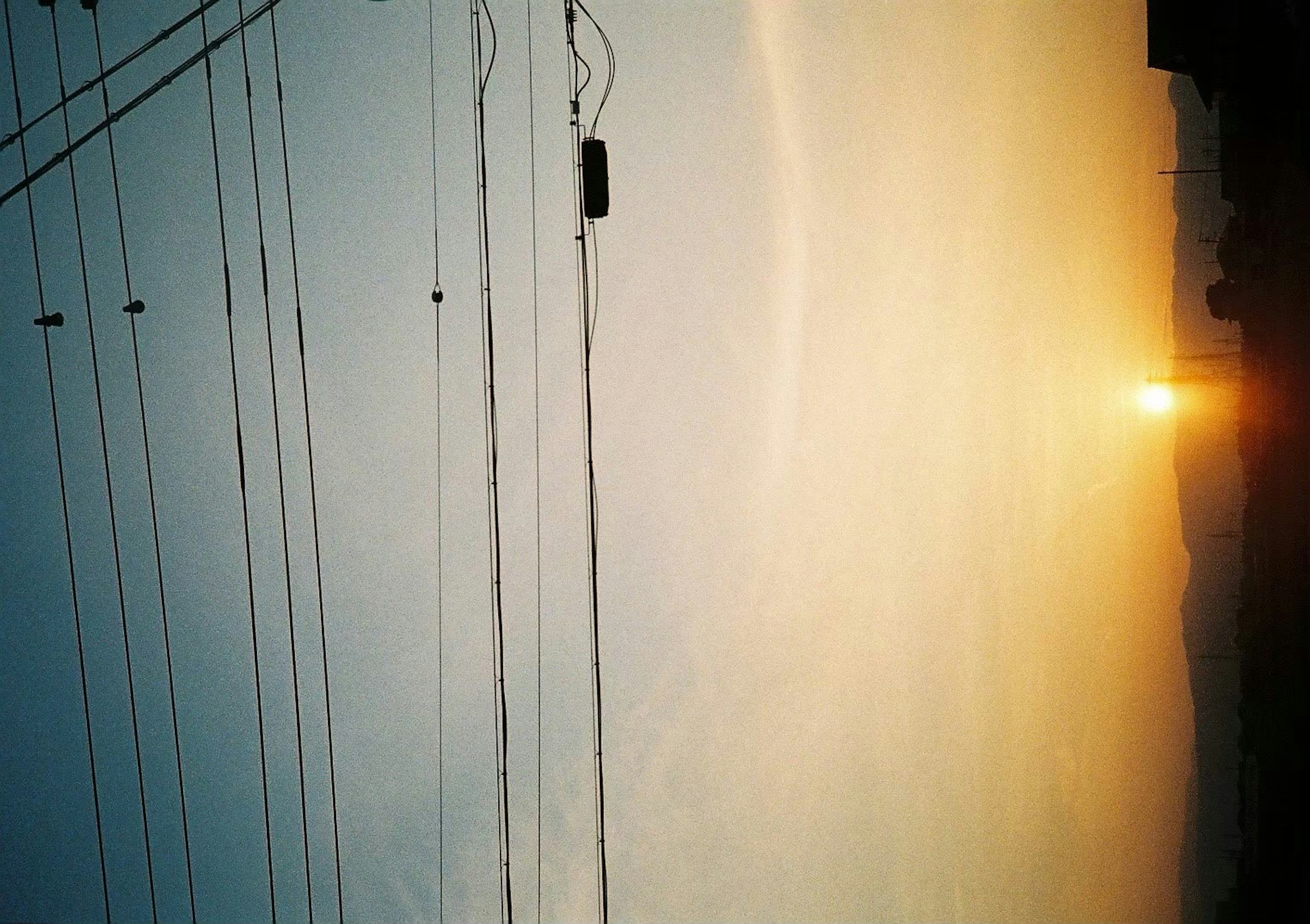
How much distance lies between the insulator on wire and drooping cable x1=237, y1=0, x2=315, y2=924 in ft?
3.65

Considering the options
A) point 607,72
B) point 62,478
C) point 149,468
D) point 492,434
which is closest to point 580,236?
point 607,72

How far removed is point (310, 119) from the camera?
2.59m

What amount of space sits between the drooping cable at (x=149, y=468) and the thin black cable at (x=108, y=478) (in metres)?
0.11

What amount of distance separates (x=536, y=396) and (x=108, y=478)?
1496mm

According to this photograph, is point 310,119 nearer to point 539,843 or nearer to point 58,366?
point 58,366

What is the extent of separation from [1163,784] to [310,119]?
441 cm

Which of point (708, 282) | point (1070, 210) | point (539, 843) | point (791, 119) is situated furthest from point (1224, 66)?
point (539, 843)

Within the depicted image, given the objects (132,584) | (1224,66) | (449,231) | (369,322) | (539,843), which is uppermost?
(1224,66)

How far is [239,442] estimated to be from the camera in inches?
102

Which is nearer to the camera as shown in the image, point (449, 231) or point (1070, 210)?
point (449, 231)

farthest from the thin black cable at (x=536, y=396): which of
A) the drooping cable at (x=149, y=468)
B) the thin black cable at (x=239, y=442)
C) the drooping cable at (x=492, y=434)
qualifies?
the drooping cable at (x=149, y=468)

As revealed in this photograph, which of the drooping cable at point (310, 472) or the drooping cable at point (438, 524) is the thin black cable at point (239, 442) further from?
the drooping cable at point (438, 524)

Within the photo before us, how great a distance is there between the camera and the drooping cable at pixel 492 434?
106 inches

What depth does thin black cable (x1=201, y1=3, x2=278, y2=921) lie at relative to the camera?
2.53 metres
